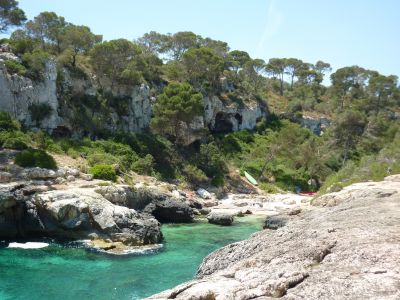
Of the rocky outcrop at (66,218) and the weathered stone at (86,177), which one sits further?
the weathered stone at (86,177)

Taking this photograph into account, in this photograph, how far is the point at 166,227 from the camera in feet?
123

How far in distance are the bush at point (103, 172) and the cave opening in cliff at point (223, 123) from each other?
4146cm

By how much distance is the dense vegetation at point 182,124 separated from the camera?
47219mm

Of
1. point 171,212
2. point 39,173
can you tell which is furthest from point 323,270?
point 171,212

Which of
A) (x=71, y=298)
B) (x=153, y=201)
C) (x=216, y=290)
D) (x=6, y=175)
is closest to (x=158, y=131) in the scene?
(x=153, y=201)

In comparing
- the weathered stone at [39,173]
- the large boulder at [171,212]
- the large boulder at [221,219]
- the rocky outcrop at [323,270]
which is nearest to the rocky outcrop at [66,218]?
the weathered stone at [39,173]

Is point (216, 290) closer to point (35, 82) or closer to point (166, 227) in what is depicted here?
point (166, 227)

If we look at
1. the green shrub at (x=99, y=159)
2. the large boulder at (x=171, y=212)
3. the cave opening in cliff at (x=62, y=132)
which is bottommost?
the large boulder at (x=171, y=212)

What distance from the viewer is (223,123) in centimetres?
8075

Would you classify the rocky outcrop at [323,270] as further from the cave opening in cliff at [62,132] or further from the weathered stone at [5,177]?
the cave opening in cliff at [62,132]

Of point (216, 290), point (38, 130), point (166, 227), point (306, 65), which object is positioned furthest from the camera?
point (306, 65)

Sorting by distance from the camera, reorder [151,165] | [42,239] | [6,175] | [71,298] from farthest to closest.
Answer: [151,165] < [6,175] < [42,239] < [71,298]

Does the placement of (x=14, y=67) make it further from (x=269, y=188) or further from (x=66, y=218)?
(x=269, y=188)

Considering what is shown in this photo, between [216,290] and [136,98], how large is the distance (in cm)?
5337
